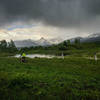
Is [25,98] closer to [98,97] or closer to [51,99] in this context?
[51,99]

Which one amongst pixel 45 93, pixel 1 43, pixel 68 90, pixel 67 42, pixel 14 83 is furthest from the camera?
pixel 67 42

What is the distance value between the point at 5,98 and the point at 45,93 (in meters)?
2.55

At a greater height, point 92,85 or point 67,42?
point 67,42

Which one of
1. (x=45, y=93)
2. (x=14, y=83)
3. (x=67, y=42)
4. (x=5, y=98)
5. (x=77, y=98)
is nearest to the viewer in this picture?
(x=5, y=98)

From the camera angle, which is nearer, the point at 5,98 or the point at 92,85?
the point at 5,98

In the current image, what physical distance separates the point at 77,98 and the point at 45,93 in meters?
2.14

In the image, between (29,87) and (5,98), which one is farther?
(29,87)

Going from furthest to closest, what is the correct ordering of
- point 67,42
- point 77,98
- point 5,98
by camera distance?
point 67,42, point 77,98, point 5,98

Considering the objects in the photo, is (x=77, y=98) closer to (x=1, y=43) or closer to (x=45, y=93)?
(x=45, y=93)

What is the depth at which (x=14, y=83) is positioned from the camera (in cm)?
898

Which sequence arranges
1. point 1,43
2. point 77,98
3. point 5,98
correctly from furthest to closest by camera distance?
point 1,43 < point 77,98 < point 5,98

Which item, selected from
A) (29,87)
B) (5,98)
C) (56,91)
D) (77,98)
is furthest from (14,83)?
(77,98)

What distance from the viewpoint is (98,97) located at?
22.8ft

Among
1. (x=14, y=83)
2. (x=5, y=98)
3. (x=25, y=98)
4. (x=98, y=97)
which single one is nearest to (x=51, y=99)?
(x=25, y=98)
